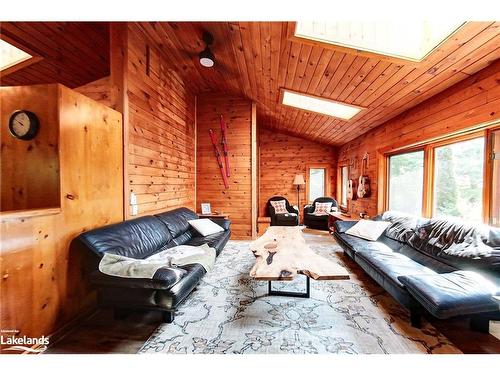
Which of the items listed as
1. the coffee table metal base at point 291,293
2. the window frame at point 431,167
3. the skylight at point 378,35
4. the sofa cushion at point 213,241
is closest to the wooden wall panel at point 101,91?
the sofa cushion at point 213,241

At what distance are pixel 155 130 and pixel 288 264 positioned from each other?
8.43 feet

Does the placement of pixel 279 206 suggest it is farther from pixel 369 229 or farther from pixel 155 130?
pixel 155 130

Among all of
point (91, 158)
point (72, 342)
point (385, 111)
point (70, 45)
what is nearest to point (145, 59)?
point (70, 45)

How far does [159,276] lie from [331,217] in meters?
4.56

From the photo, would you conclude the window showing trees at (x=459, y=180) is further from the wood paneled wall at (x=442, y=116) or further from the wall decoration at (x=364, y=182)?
the wall decoration at (x=364, y=182)

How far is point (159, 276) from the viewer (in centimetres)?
151

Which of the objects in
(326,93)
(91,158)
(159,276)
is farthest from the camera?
(326,93)

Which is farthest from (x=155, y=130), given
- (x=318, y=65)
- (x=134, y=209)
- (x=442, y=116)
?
(x=442, y=116)

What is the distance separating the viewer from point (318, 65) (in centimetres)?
245

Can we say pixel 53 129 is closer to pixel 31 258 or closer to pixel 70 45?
pixel 31 258

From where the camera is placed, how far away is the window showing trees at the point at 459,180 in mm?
→ 2221

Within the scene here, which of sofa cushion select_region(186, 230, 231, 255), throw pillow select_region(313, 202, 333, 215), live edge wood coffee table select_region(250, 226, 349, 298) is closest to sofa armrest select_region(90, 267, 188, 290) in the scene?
live edge wood coffee table select_region(250, 226, 349, 298)

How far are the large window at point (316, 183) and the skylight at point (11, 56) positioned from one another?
21.3 feet
